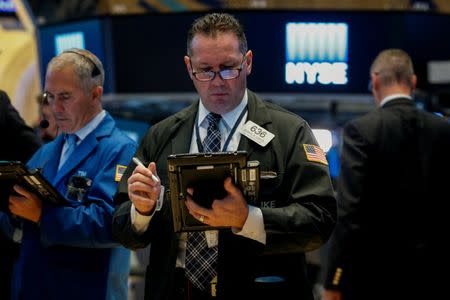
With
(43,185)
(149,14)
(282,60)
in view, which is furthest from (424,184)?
(149,14)

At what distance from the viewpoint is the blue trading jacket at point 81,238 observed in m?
2.92

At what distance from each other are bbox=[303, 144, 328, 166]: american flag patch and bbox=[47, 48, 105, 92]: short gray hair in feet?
3.46

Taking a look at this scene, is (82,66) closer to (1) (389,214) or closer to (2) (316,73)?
(1) (389,214)

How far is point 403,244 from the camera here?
3.55 metres

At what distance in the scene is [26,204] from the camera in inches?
117

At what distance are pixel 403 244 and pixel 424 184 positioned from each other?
285 millimetres

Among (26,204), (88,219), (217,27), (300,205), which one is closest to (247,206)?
(300,205)

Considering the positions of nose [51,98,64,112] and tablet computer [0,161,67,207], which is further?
nose [51,98,64,112]

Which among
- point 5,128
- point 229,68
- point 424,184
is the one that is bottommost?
point 424,184

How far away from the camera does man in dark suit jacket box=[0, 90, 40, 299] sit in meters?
3.69

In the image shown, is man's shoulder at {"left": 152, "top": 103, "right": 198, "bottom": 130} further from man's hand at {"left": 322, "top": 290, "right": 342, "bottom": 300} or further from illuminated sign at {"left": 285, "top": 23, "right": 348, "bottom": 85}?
illuminated sign at {"left": 285, "top": 23, "right": 348, "bottom": 85}

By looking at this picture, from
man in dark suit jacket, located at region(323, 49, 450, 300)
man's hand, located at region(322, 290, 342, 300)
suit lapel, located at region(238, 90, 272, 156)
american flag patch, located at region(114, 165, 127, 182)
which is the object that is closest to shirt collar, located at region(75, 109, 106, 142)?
american flag patch, located at region(114, 165, 127, 182)

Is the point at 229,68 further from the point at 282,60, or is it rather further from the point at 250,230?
the point at 282,60

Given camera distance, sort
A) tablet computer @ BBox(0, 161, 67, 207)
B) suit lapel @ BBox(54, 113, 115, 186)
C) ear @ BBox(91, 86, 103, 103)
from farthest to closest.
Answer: ear @ BBox(91, 86, 103, 103) < suit lapel @ BBox(54, 113, 115, 186) < tablet computer @ BBox(0, 161, 67, 207)
